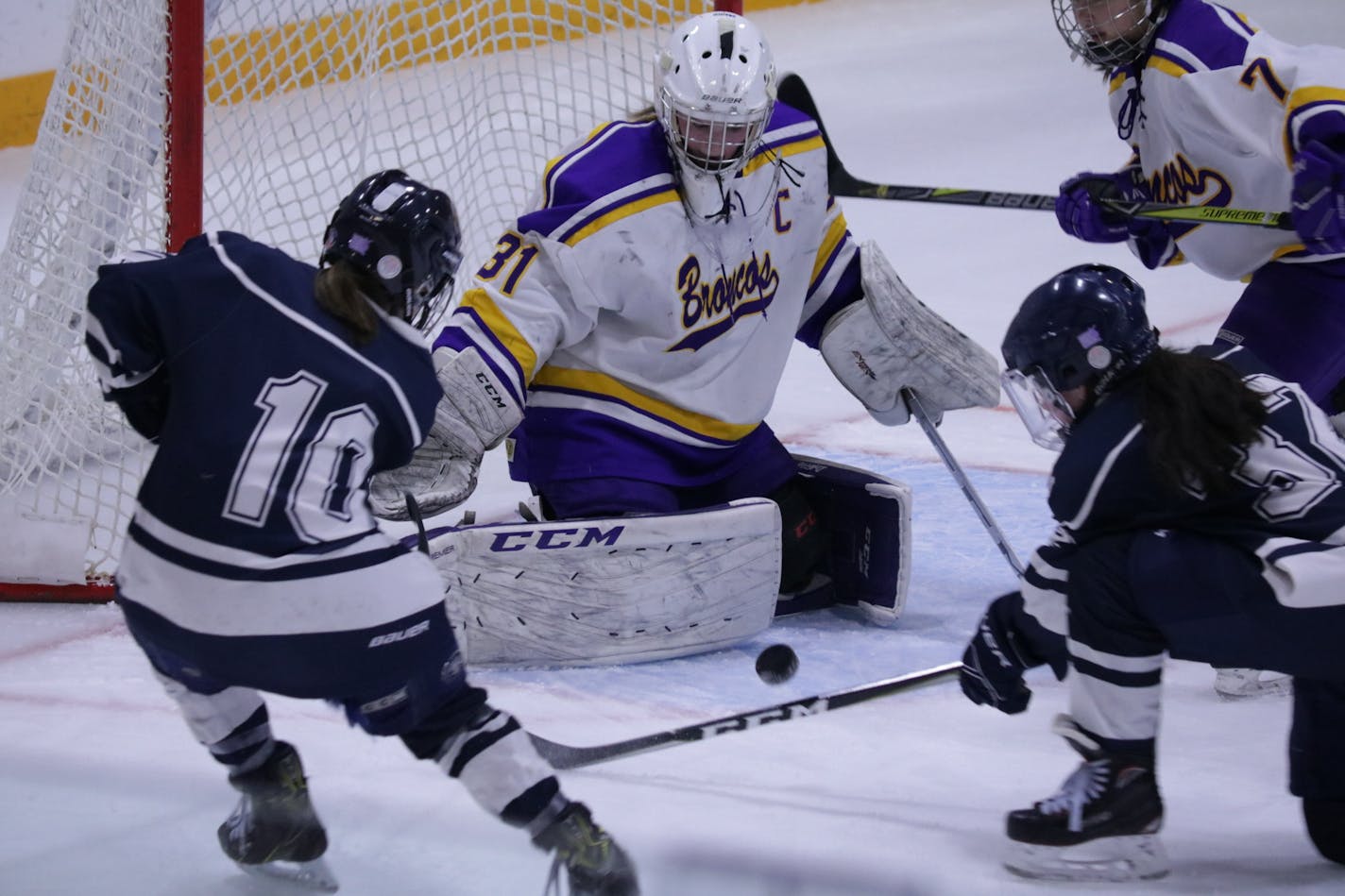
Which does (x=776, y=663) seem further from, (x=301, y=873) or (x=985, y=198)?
(x=985, y=198)

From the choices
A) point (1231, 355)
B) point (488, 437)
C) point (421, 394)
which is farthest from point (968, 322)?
point (421, 394)

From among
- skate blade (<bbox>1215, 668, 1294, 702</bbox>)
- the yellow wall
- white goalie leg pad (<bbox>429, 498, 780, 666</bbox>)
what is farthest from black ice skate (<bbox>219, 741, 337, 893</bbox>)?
the yellow wall

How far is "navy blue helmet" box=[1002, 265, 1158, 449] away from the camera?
1864 millimetres

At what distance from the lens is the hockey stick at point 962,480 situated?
2914 mm

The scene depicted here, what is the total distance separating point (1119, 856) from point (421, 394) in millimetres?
940

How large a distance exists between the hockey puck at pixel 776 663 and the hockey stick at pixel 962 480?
698 mm

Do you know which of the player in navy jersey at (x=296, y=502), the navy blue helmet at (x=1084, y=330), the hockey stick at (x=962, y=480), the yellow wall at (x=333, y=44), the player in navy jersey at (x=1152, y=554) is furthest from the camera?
the yellow wall at (x=333, y=44)

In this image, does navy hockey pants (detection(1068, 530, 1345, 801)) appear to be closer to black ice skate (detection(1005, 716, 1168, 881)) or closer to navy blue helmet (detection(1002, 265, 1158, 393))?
black ice skate (detection(1005, 716, 1168, 881))

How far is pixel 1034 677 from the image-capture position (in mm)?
2617

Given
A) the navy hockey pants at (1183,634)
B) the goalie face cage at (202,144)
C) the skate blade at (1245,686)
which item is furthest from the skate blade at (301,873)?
the skate blade at (1245,686)

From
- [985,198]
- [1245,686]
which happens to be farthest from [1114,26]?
[1245,686]

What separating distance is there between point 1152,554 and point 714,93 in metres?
1.09

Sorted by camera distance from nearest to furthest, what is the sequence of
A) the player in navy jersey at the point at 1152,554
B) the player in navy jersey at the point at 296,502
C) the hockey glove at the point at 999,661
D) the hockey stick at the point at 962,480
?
the player in navy jersey at the point at 296,502 → the player in navy jersey at the point at 1152,554 → the hockey glove at the point at 999,661 → the hockey stick at the point at 962,480

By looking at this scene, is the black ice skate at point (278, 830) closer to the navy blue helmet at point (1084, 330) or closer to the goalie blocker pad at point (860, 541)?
the navy blue helmet at point (1084, 330)
